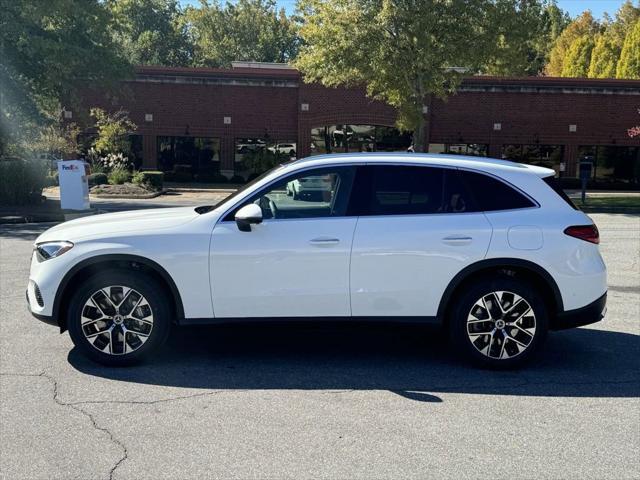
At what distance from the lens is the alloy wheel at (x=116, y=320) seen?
5.26m

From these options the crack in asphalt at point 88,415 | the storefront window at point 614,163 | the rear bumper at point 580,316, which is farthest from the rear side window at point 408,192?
the storefront window at point 614,163

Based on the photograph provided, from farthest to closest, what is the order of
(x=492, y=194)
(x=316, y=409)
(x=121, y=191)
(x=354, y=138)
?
1. (x=354, y=138)
2. (x=121, y=191)
3. (x=492, y=194)
4. (x=316, y=409)

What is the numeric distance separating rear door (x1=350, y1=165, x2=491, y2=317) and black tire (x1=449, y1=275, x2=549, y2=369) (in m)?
0.21

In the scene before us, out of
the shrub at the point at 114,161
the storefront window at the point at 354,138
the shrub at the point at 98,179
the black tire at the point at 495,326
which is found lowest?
the black tire at the point at 495,326

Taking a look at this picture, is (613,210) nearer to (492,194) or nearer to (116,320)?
(492,194)

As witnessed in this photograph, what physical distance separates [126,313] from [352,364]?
1.86 meters

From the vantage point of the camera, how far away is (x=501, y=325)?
5320mm

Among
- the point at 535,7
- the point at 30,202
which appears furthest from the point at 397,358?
the point at 535,7

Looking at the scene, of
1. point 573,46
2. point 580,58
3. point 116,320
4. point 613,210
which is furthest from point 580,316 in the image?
point 573,46

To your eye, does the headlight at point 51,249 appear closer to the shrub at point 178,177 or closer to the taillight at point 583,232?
the taillight at point 583,232

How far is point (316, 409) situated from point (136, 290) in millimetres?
1727

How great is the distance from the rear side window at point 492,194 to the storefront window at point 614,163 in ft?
100

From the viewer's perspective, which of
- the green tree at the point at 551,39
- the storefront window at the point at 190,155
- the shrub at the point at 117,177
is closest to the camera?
the shrub at the point at 117,177

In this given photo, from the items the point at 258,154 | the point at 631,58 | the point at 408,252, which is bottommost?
the point at 408,252
